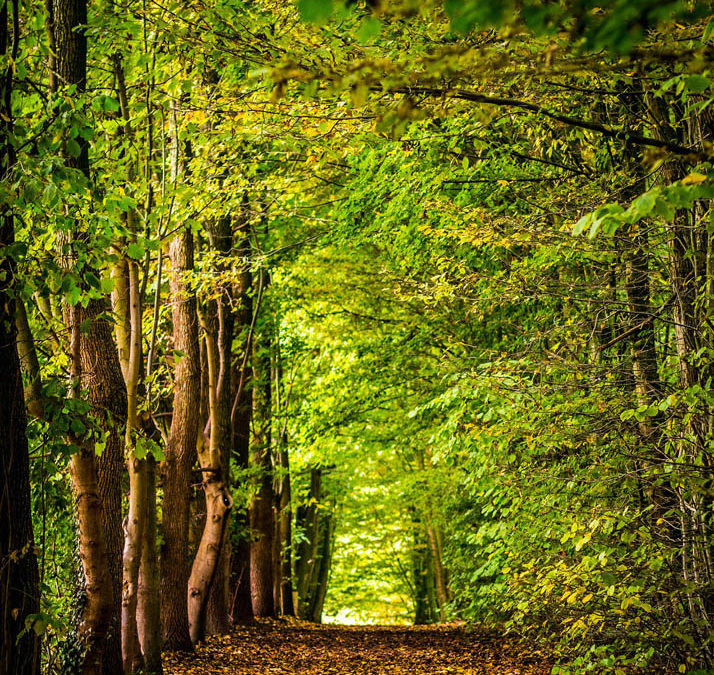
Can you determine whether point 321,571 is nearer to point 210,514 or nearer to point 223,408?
point 210,514

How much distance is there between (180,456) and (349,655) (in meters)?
4.80

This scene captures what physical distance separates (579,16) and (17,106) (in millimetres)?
4788

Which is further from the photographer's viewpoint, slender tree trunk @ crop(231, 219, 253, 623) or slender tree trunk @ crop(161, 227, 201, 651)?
slender tree trunk @ crop(231, 219, 253, 623)

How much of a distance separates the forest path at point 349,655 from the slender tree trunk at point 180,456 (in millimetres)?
737

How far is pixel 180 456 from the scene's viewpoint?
1129 cm

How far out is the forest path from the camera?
10789 millimetres

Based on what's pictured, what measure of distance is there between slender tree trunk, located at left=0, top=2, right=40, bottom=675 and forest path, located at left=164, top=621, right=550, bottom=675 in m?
5.83

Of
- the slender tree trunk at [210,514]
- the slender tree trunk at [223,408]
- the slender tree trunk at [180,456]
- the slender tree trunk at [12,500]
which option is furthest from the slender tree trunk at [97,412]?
the slender tree trunk at [210,514]

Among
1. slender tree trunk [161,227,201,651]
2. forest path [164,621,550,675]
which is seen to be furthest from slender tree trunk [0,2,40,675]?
slender tree trunk [161,227,201,651]

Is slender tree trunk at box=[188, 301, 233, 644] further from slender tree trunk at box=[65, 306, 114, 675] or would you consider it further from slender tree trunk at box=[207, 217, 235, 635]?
slender tree trunk at box=[65, 306, 114, 675]

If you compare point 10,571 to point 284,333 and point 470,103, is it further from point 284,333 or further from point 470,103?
point 284,333

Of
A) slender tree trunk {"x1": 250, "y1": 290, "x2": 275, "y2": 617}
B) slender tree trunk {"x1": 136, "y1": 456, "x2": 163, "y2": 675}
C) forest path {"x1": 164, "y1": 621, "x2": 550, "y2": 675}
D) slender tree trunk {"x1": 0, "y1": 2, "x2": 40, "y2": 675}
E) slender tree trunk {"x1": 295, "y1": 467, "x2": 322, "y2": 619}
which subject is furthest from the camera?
slender tree trunk {"x1": 295, "y1": 467, "x2": 322, "y2": 619}

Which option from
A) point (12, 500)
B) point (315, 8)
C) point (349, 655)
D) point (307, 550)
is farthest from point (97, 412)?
point (307, 550)

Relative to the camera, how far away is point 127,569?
7.50 meters
